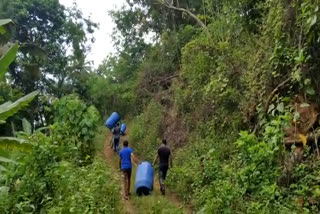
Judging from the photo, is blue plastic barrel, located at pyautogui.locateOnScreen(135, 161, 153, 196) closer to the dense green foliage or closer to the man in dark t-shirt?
the dense green foliage

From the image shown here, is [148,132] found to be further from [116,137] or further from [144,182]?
[144,182]

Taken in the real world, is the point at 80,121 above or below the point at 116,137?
below

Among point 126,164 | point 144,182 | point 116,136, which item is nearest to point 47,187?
point 126,164

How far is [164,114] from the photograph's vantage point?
47.5ft

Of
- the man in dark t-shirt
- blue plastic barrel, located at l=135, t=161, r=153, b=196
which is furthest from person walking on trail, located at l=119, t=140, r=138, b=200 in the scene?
the man in dark t-shirt

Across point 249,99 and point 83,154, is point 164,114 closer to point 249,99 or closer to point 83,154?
point 83,154

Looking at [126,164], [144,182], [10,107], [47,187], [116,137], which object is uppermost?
[116,137]

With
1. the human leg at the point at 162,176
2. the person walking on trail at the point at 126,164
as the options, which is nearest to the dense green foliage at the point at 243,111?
the human leg at the point at 162,176

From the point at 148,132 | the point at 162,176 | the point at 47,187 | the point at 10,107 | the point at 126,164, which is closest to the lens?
the point at 47,187

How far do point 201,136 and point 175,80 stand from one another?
13.9 feet

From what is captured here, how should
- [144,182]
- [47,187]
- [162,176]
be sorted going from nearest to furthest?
[47,187]
[144,182]
[162,176]

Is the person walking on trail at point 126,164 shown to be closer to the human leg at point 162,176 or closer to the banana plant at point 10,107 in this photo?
the human leg at point 162,176

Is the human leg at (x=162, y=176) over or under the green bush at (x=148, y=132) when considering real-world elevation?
under

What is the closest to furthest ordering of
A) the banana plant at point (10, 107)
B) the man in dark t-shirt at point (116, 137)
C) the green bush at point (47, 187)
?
the green bush at point (47, 187) → the banana plant at point (10, 107) → the man in dark t-shirt at point (116, 137)
